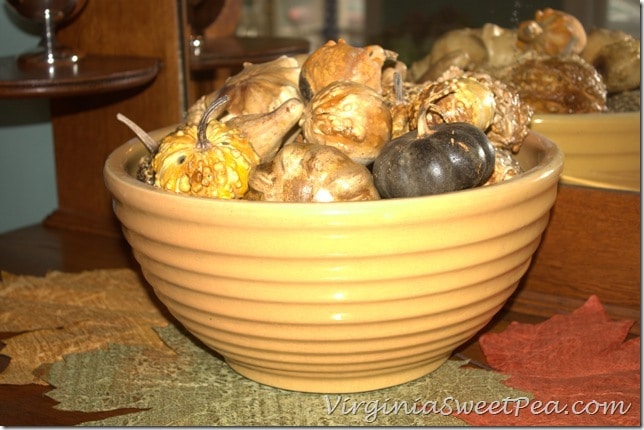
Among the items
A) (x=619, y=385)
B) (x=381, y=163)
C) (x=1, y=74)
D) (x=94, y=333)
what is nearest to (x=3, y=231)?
(x=1, y=74)

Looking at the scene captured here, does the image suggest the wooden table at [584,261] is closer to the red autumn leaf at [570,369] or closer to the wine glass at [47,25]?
the red autumn leaf at [570,369]

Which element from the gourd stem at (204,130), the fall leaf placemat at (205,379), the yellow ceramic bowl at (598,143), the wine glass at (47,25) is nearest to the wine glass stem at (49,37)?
the wine glass at (47,25)

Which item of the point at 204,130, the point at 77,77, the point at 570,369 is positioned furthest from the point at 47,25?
the point at 570,369

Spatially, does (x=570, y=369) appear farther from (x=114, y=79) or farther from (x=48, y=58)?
(x=48, y=58)

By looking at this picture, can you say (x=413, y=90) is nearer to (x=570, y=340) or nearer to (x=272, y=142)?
(x=272, y=142)

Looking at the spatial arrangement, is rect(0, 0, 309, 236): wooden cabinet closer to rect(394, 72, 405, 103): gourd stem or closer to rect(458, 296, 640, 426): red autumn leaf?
rect(394, 72, 405, 103): gourd stem

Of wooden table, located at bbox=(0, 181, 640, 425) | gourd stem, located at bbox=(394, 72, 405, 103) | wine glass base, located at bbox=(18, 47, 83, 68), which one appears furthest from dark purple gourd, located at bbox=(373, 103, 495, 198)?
wine glass base, located at bbox=(18, 47, 83, 68)
